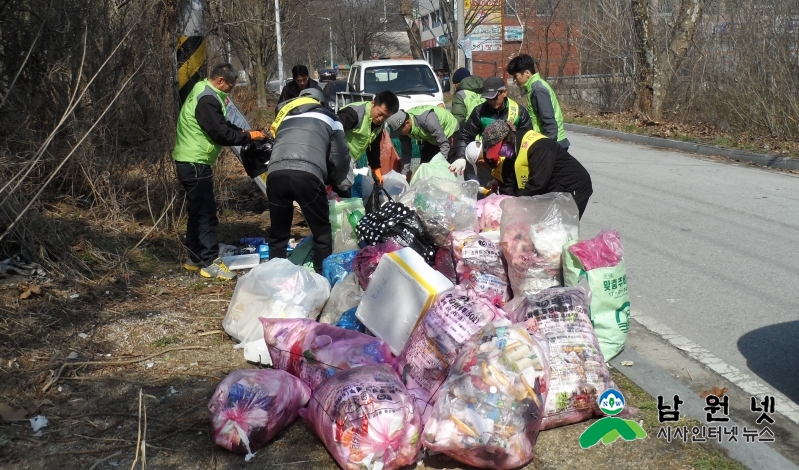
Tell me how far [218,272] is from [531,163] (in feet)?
8.57

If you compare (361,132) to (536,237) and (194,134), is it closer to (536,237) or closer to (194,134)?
(194,134)

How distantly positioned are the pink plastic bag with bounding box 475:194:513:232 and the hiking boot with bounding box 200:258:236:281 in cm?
204

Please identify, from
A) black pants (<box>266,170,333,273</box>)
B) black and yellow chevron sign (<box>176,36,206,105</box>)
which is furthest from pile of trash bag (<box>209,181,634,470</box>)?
black and yellow chevron sign (<box>176,36,206,105</box>)

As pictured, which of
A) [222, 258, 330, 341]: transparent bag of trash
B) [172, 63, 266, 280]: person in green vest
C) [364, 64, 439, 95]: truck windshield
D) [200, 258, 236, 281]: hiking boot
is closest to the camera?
[222, 258, 330, 341]: transparent bag of trash

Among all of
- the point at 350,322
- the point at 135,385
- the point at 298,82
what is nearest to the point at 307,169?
the point at 350,322

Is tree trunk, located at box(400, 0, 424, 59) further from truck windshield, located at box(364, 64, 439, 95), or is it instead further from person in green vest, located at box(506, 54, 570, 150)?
person in green vest, located at box(506, 54, 570, 150)

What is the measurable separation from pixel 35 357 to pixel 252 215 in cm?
411

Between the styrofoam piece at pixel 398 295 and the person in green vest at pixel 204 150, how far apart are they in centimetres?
203

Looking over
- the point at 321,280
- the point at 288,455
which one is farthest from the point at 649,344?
the point at 288,455

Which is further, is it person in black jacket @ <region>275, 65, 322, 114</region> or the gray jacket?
person in black jacket @ <region>275, 65, 322, 114</region>

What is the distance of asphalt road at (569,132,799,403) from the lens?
4.70 meters

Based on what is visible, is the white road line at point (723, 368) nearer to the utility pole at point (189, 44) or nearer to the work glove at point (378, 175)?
the work glove at point (378, 175)

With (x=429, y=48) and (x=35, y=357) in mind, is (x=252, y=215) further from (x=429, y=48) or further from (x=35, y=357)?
(x=429, y=48)

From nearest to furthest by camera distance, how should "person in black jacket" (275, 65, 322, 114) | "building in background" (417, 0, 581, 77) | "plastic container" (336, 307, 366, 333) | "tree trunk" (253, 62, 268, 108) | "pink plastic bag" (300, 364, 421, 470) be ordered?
"pink plastic bag" (300, 364, 421, 470), "plastic container" (336, 307, 366, 333), "person in black jacket" (275, 65, 322, 114), "building in background" (417, 0, 581, 77), "tree trunk" (253, 62, 268, 108)
